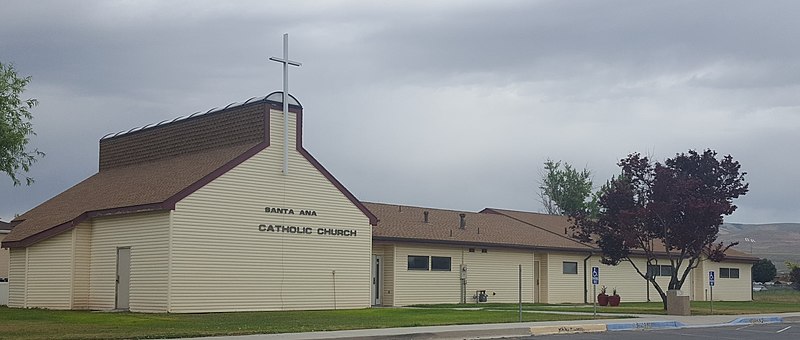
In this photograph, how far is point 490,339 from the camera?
74.3ft

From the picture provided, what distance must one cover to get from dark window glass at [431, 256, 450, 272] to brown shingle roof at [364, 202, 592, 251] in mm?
981

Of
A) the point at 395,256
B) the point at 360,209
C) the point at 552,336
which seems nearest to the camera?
the point at 552,336

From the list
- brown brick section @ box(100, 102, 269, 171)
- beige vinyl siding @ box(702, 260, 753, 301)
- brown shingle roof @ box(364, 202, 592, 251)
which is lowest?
beige vinyl siding @ box(702, 260, 753, 301)

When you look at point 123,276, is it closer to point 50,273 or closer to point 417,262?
point 50,273

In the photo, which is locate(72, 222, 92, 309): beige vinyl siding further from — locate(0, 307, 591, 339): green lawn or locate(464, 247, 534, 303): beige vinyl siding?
locate(464, 247, 534, 303): beige vinyl siding

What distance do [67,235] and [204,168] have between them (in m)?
5.69

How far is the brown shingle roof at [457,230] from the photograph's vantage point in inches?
1618

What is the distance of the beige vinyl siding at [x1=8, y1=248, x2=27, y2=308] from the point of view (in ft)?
117

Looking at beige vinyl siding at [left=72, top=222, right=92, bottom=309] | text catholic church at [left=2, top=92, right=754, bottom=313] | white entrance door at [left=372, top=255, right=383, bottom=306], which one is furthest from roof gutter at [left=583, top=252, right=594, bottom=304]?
beige vinyl siding at [left=72, top=222, right=92, bottom=309]

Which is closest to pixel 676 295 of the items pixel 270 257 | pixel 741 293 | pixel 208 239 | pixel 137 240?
pixel 270 257

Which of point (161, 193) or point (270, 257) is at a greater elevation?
point (161, 193)

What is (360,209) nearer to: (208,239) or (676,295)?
(208,239)

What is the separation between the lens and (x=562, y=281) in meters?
47.2

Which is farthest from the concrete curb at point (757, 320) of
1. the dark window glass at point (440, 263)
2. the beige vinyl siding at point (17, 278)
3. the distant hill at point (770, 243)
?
the distant hill at point (770, 243)
